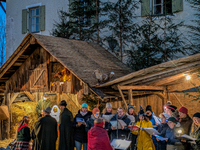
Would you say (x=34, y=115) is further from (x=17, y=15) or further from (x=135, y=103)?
(x=17, y=15)

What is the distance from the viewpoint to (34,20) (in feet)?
56.6

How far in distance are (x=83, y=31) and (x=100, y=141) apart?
33.8 ft

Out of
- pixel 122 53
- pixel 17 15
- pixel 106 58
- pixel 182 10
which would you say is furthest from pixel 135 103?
pixel 17 15

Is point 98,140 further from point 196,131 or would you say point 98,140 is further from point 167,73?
point 167,73

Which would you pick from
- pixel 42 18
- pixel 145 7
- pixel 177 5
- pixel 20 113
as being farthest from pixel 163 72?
pixel 42 18

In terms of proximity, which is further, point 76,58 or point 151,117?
point 76,58

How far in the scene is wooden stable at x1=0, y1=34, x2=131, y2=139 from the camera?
10.4 meters

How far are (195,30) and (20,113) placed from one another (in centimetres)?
841

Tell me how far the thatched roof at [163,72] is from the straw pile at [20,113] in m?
5.11

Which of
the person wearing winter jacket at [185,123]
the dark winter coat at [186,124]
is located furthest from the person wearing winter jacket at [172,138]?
the dark winter coat at [186,124]

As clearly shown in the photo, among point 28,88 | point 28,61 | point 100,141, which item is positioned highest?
point 28,61

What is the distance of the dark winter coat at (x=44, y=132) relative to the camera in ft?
25.4

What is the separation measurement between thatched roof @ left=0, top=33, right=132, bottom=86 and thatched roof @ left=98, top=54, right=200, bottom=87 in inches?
49.8

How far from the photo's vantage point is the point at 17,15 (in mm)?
17578
